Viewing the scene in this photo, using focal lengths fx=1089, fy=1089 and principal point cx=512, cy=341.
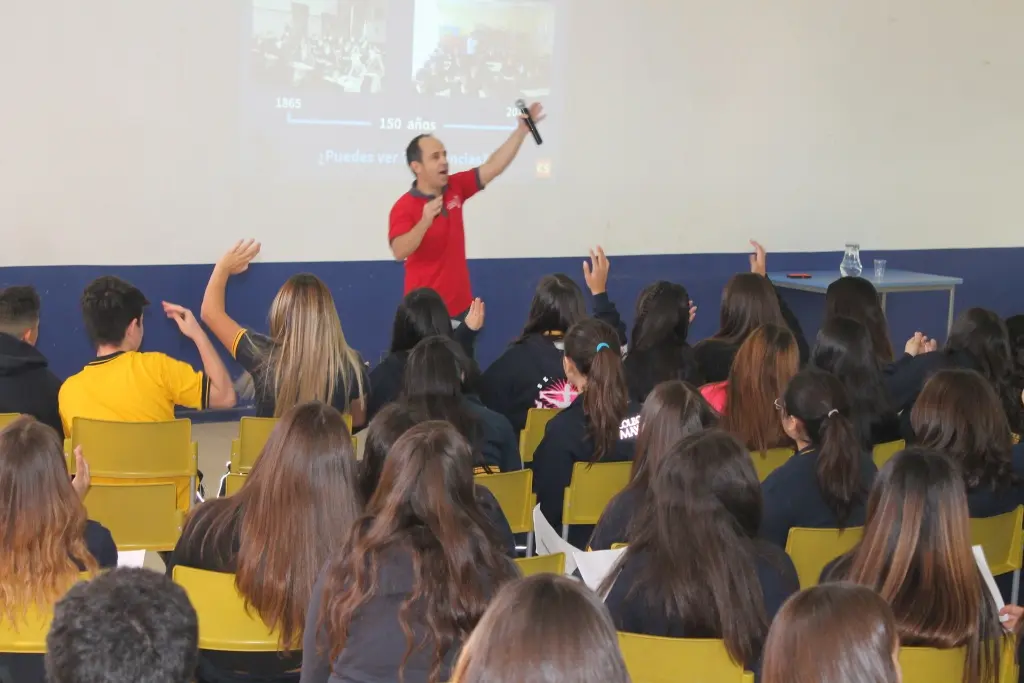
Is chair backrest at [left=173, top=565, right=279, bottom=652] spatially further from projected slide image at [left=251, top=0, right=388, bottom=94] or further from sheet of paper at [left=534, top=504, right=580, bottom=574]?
projected slide image at [left=251, top=0, right=388, bottom=94]

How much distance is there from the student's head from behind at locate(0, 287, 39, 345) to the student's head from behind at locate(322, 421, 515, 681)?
2.24 m

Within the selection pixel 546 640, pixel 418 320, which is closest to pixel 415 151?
pixel 418 320

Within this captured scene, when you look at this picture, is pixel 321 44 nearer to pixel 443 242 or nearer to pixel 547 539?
pixel 443 242

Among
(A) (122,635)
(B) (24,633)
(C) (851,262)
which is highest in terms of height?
(C) (851,262)

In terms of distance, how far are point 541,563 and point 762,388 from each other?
4.65 ft

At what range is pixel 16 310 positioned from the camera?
12.4 ft

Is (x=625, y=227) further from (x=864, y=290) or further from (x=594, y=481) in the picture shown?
(x=594, y=481)

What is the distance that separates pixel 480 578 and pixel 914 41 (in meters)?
6.93

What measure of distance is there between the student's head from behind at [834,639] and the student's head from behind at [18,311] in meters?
3.04

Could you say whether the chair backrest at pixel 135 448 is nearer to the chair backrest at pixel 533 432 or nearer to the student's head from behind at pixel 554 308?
the chair backrest at pixel 533 432

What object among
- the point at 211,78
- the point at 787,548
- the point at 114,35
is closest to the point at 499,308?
the point at 211,78

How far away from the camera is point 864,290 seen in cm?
484

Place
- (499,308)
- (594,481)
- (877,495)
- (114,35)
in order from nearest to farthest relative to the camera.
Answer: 1. (877,495)
2. (594,481)
3. (114,35)
4. (499,308)

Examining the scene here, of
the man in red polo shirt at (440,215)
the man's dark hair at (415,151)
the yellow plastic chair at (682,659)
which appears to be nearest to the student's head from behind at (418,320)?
the man in red polo shirt at (440,215)
